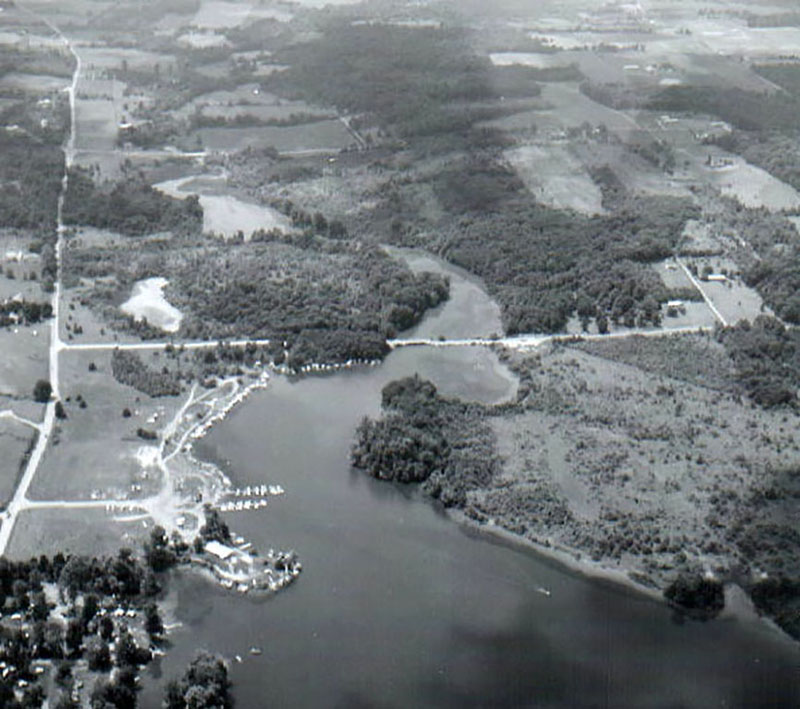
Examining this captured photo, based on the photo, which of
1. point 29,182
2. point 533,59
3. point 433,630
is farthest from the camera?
point 533,59

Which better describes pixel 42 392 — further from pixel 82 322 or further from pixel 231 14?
pixel 231 14

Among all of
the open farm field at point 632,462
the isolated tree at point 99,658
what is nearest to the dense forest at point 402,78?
the open farm field at point 632,462

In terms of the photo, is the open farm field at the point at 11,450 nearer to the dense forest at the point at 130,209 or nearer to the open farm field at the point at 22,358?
the open farm field at the point at 22,358

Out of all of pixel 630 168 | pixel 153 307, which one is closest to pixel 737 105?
pixel 630 168

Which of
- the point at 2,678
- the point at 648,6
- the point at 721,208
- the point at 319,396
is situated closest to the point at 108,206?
Result: the point at 319,396

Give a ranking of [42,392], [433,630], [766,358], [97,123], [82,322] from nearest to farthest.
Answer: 1. [433,630]
2. [42,392]
3. [766,358]
4. [82,322]
5. [97,123]

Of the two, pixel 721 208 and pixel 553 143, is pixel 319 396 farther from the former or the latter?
pixel 553 143

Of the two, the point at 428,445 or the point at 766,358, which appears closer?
the point at 428,445
